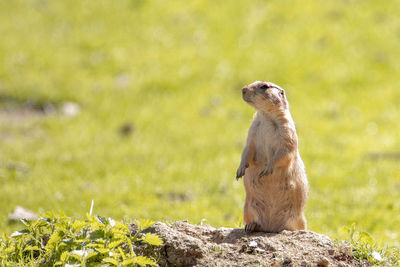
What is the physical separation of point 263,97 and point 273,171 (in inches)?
22.7

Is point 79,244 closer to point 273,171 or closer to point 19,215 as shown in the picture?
point 273,171

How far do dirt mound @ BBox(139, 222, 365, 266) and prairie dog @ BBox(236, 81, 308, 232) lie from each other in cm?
25

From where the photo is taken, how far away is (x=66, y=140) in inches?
408

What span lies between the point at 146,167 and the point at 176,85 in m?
3.75

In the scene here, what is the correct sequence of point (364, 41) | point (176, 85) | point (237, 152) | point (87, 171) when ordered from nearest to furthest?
point (87, 171) → point (237, 152) → point (176, 85) → point (364, 41)

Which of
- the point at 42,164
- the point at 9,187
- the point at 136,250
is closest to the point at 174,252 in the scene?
the point at 136,250

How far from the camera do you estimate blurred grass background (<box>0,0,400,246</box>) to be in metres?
7.99

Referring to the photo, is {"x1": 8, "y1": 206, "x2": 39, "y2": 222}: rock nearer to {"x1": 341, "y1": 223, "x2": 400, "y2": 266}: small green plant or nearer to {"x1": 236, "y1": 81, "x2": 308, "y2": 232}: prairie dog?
{"x1": 236, "y1": 81, "x2": 308, "y2": 232}: prairie dog

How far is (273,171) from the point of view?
452cm

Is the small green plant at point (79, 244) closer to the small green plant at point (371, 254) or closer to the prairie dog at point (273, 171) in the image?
the prairie dog at point (273, 171)

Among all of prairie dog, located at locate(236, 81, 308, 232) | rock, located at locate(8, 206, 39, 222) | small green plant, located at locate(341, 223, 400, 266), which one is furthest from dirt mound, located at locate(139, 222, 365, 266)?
rock, located at locate(8, 206, 39, 222)

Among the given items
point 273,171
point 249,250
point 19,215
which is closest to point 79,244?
point 249,250

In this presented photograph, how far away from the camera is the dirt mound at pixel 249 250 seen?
403 centimetres

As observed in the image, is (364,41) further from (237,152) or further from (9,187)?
(9,187)
